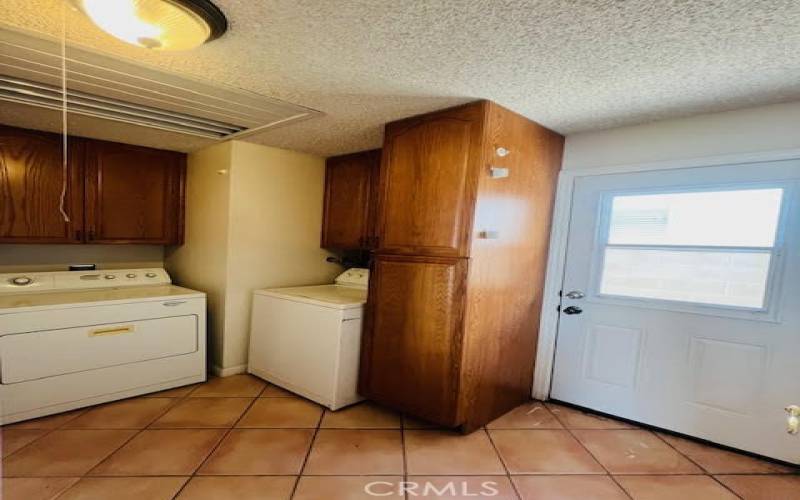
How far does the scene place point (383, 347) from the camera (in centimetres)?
248

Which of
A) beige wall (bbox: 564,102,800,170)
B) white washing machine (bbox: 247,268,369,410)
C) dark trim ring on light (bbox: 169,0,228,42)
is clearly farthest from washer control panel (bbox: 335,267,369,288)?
dark trim ring on light (bbox: 169,0,228,42)

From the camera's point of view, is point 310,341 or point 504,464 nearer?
point 504,464

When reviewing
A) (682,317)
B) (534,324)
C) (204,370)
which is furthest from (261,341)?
(682,317)

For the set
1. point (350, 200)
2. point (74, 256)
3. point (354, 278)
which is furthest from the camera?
point (354, 278)

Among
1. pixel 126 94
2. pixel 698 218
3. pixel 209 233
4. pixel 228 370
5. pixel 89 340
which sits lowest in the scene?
pixel 228 370

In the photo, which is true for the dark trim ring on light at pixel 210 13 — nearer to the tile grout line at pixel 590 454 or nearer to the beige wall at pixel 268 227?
the beige wall at pixel 268 227

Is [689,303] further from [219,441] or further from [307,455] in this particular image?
[219,441]

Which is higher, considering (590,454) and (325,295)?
(325,295)

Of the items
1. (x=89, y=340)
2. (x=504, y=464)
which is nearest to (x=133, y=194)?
(x=89, y=340)

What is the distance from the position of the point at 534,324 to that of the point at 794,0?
2082 millimetres

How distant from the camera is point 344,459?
78.6 inches

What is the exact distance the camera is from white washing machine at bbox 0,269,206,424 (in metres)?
2.23

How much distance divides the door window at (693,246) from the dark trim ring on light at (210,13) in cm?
243

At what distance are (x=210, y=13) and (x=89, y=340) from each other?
2.30 metres
